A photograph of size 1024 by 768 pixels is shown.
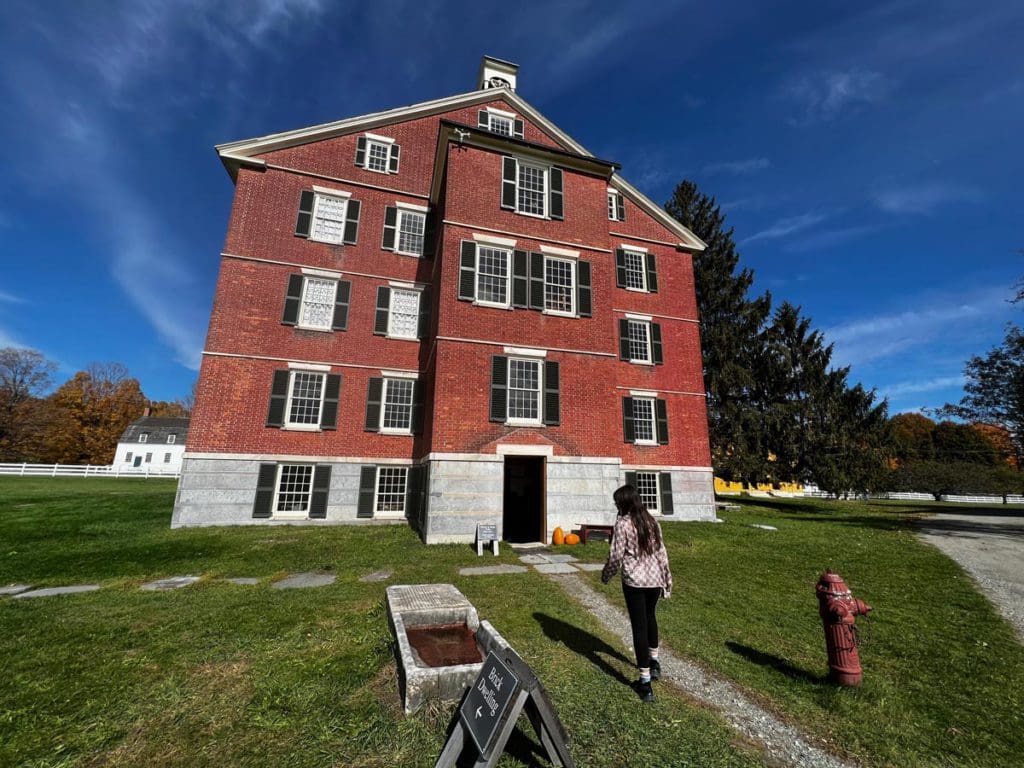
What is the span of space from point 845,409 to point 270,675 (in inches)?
1328

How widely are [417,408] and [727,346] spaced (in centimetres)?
1879

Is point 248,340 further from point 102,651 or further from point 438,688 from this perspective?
point 438,688

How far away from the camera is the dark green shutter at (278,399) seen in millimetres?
14734

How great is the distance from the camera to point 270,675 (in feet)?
14.3

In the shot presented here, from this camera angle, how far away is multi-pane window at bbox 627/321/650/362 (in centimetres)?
1852

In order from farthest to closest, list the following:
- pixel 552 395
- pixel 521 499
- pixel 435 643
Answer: pixel 521 499 → pixel 552 395 → pixel 435 643

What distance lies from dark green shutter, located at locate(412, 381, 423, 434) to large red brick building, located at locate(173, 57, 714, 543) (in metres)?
0.08

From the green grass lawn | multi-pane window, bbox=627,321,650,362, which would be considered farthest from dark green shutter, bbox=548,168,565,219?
the green grass lawn

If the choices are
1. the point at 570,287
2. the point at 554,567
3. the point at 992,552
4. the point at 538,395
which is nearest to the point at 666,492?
the point at 538,395

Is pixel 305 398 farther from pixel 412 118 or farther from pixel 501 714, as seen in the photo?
pixel 501 714

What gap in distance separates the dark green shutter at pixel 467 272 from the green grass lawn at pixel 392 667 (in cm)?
782

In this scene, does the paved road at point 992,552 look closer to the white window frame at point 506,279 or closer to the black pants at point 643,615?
the black pants at point 643,615

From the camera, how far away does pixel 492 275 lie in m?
14.1

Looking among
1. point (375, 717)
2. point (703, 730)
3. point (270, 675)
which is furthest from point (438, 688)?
point (703, 730)
